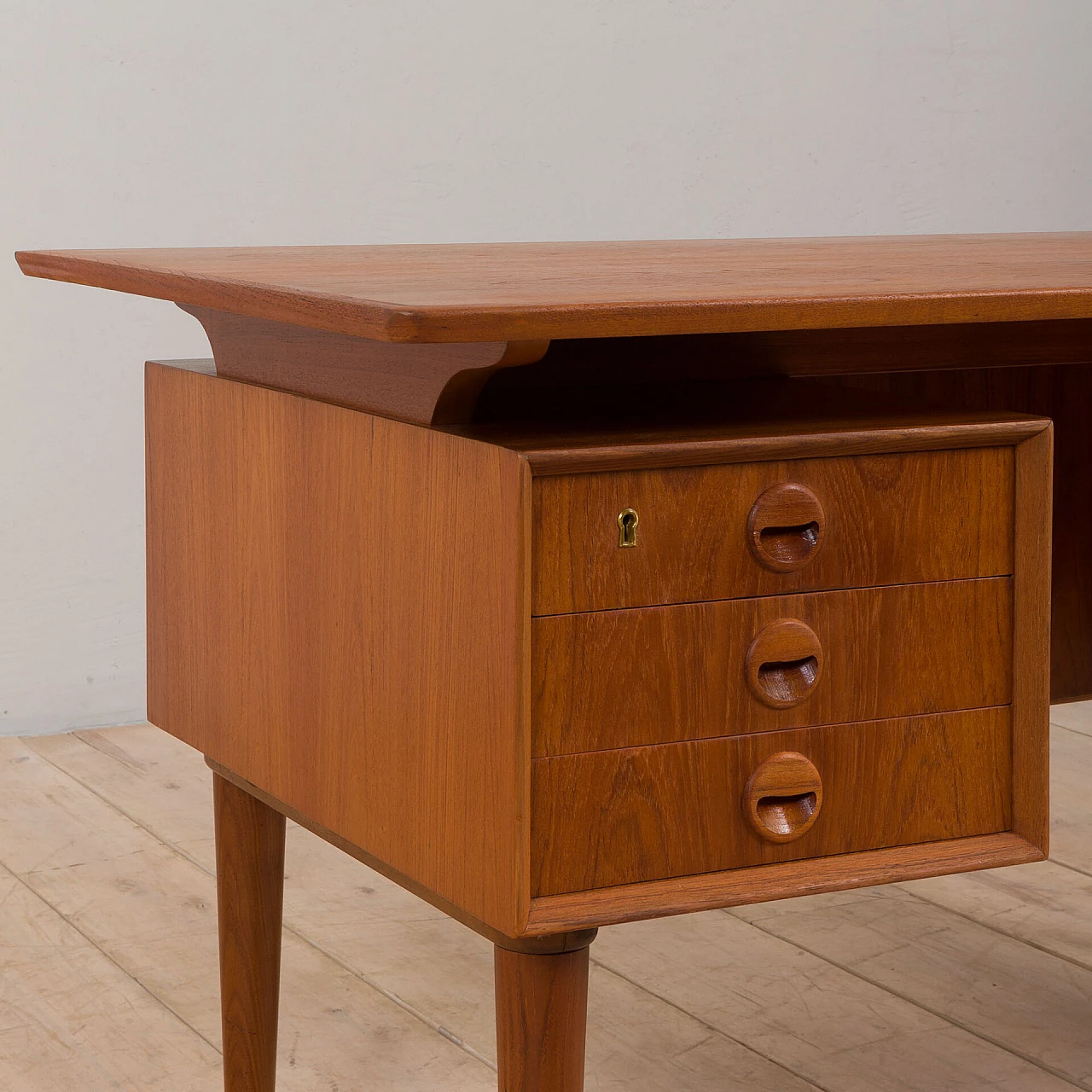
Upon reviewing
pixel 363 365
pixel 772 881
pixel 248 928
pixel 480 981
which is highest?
pixel 363 365

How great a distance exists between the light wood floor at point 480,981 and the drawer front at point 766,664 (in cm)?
75

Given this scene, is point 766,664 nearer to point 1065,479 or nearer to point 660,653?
point 660,653

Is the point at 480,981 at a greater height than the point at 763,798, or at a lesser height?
lesser

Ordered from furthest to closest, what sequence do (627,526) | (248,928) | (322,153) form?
(322,153) < (248,928) < (627,526)

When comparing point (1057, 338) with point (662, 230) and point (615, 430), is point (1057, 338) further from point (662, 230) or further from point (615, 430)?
point (662, 230)

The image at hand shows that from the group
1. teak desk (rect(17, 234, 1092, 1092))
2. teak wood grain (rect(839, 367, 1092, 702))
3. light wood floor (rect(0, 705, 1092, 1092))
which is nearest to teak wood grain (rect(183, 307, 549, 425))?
teak desk (rect(17, 234, 1092, 1092))

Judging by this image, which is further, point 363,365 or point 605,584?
point 363,365

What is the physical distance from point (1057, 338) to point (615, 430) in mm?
593

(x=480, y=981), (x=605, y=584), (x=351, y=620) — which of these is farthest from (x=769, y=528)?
(x=480, y=981)

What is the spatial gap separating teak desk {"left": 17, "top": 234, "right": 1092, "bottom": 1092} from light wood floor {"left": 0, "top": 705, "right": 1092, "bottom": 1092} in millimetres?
610

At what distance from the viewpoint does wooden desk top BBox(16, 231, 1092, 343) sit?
2.88 feet

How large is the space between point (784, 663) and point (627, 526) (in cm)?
15

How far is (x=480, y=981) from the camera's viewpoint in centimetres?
190

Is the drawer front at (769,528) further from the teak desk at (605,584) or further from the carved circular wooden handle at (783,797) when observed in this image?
the carved circular wooden handle at (783,797)
